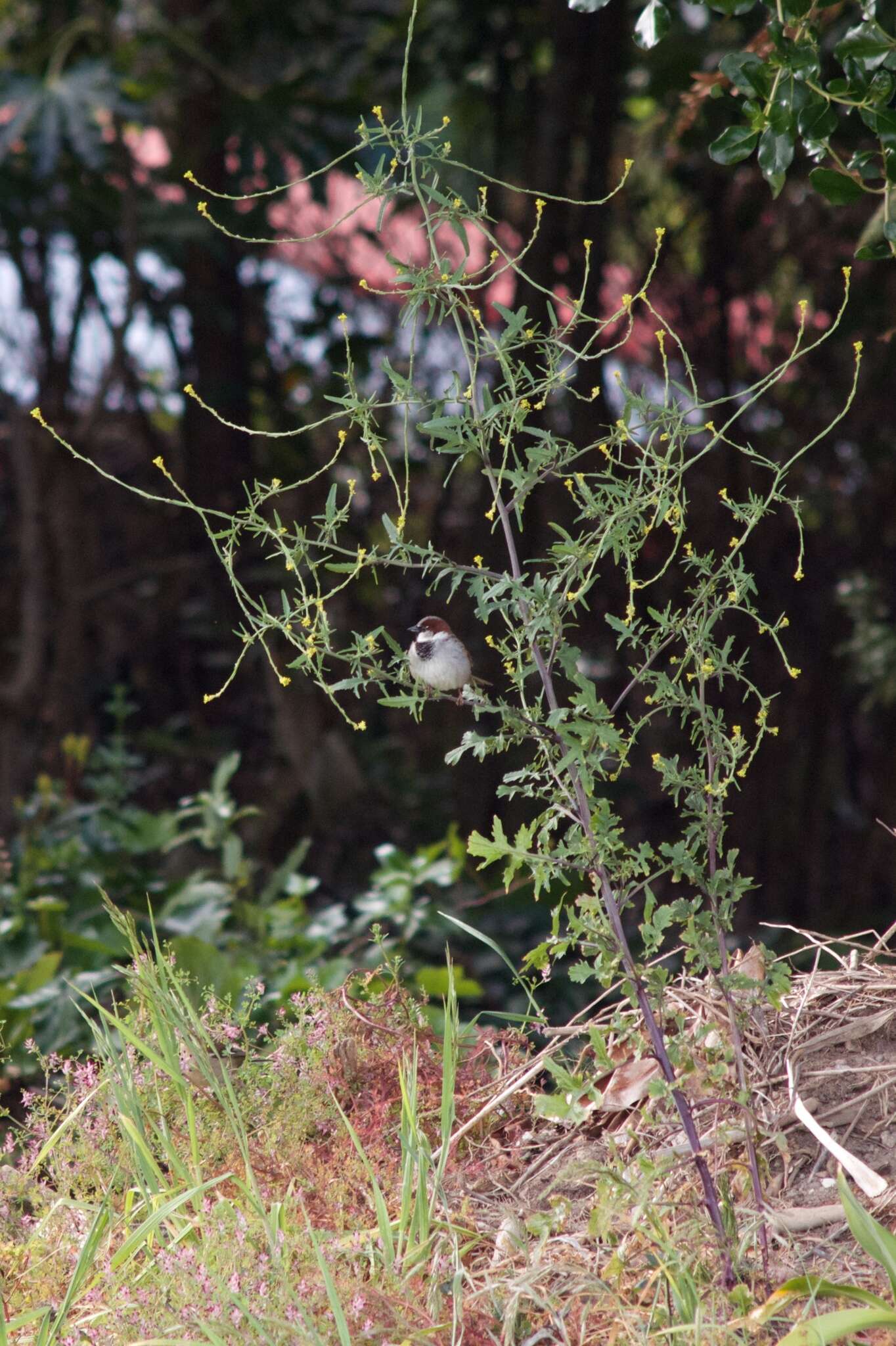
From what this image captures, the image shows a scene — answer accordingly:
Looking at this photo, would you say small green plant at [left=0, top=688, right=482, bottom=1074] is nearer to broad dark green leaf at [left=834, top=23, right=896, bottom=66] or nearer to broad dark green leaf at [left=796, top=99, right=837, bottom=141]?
broad dark green leaf at [left=796, top=99, right=837, bottom=141]

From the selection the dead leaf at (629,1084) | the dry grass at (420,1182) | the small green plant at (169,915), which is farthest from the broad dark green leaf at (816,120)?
the small green plant at (169,915)

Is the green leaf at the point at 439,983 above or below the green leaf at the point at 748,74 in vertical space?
below

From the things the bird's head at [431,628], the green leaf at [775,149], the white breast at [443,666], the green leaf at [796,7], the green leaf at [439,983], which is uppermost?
the green leaf at [796,7]

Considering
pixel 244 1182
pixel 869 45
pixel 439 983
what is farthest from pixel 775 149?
pixel 439 983

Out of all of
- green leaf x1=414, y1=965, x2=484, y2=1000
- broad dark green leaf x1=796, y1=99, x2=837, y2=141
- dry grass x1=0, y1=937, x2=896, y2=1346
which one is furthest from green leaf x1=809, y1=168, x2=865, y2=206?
green leaf x1=414, y1=965, x2=484, y2=1000

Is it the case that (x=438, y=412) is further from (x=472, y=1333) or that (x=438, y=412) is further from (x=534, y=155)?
(x=534, y=155)

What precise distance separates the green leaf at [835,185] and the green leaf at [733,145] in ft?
0.31

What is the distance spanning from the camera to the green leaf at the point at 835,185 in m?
1.84

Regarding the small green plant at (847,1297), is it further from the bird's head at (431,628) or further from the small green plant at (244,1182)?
the bird's head at (431,628)

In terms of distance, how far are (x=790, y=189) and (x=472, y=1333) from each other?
4.92 m

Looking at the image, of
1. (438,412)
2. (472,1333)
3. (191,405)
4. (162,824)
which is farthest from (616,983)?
(191,405)

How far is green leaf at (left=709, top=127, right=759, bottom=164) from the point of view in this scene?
1822mm

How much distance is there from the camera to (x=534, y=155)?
4.98 meters

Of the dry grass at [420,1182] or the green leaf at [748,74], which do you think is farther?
the green leaf at [748,74]
